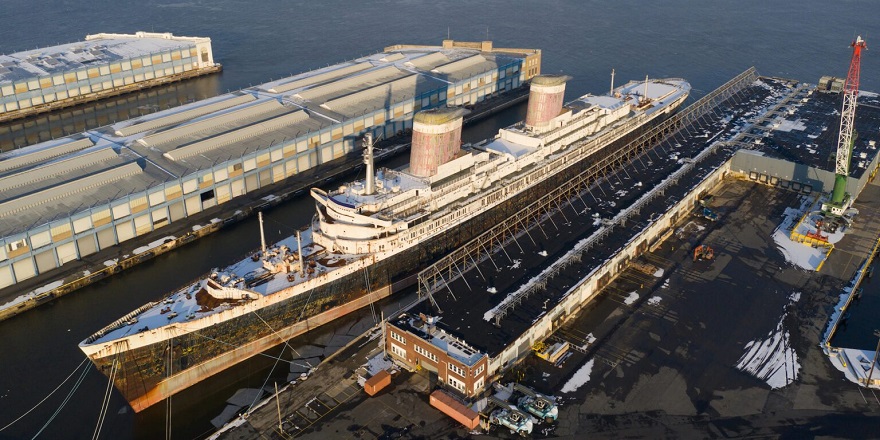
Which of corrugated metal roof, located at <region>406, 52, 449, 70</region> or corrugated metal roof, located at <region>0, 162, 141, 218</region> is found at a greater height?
corrugated metal roof, located at <region>406, 52, 449, 70</region>

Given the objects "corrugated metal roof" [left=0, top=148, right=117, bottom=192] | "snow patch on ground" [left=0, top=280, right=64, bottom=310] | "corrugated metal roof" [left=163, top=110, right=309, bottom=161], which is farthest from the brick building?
"corrugated metal roof" [left=0, top=148, right=117, bottom=192]

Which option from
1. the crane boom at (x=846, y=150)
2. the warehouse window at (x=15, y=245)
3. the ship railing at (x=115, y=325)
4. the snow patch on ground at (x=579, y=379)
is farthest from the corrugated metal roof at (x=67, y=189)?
the crane boom at (x=846, y=150)

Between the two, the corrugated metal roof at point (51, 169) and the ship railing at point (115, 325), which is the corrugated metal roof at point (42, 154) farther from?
the ship railing at point (115, 325)

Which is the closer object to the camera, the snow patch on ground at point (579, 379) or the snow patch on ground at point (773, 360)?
the snow patch on ground at point (579, 379)

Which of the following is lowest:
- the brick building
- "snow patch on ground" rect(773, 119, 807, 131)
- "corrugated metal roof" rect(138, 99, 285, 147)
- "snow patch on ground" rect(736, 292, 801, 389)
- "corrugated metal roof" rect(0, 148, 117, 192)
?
"snow patch on ground" rect(736, 292, 801, 389)

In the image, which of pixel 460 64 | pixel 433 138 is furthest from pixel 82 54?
pixel 433 138

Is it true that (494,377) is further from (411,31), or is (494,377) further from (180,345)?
(411,31)

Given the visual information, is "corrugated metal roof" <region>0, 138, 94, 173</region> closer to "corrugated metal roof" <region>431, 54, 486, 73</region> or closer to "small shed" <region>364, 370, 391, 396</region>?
"small shed" <region>364, 370, 391, 396</region>

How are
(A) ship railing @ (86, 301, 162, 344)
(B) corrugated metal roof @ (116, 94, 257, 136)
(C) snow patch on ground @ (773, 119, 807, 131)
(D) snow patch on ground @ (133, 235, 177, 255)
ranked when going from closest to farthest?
(A) ship railing @ (86, 301, 162, 344), (D) snow patch on ground @ (133, 235, 177, 255), (B) corrugated metal roof @ (116, 94, 257, 136), (C) snow patch on ground @ (773, 119, 807, 131)
